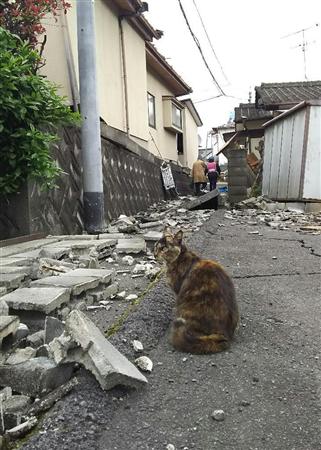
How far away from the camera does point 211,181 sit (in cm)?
2027

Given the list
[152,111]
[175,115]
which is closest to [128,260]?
[152,111]

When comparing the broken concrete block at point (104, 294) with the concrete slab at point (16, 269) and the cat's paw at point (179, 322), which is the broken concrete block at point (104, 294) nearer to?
the concrete slab at point (16, 269)

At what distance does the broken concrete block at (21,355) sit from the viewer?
2.48 m

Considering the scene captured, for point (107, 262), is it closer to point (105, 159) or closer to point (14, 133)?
point (14, 133)

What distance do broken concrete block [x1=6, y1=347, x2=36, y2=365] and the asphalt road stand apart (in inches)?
16.2

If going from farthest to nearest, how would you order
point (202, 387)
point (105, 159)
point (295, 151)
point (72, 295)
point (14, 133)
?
point (295, 151)
point (105, 159)
point (14, 133)
point (72, 295)
point (202, 387)

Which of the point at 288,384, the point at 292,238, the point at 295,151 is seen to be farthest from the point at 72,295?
the point at 295,151

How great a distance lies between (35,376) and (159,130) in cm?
1674

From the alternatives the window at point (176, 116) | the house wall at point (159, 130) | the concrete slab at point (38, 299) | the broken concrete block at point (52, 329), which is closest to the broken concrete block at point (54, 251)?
the concrete slab at point (38, 299)

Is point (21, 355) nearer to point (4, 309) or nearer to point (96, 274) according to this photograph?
point (4, 309)

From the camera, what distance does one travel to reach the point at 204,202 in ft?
43.5

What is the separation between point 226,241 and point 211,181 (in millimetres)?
13310

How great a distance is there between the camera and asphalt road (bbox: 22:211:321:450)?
74.7 inches

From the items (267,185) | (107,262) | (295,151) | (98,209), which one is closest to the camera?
(107,262)
